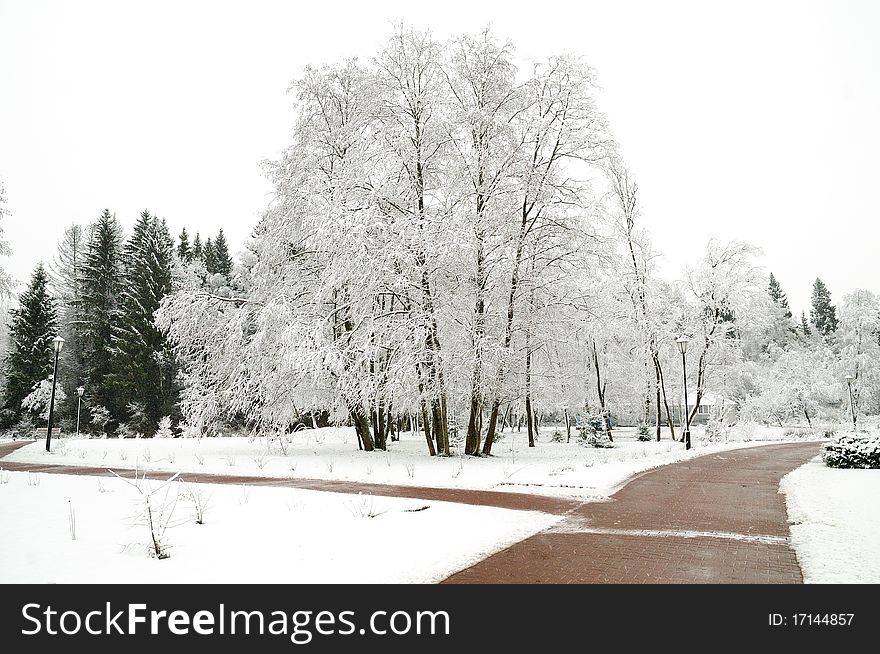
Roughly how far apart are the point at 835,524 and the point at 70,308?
51.7m

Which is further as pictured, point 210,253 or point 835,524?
point 210,253

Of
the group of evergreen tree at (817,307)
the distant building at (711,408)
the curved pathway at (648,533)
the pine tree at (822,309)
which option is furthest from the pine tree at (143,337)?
the pine tree at (822,309)

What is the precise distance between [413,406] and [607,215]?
9.51 metres

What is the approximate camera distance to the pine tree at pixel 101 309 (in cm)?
4141

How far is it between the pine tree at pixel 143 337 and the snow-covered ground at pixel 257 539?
108 feet

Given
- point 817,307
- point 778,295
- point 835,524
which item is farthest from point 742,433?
point 817,307

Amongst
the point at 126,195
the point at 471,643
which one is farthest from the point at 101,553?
the point at 126,195

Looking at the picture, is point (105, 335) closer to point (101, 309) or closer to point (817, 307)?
point (101, 309)

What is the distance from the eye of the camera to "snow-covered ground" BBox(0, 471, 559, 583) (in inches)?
223

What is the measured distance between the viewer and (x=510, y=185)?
1927 centimetres

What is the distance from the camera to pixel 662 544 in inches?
294

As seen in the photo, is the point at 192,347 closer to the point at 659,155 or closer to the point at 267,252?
the point at 267,252

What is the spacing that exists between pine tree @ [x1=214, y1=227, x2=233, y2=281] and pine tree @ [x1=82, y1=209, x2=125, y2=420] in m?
8.14

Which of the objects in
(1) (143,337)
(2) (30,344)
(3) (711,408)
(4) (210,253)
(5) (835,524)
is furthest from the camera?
(4) (210,253)
